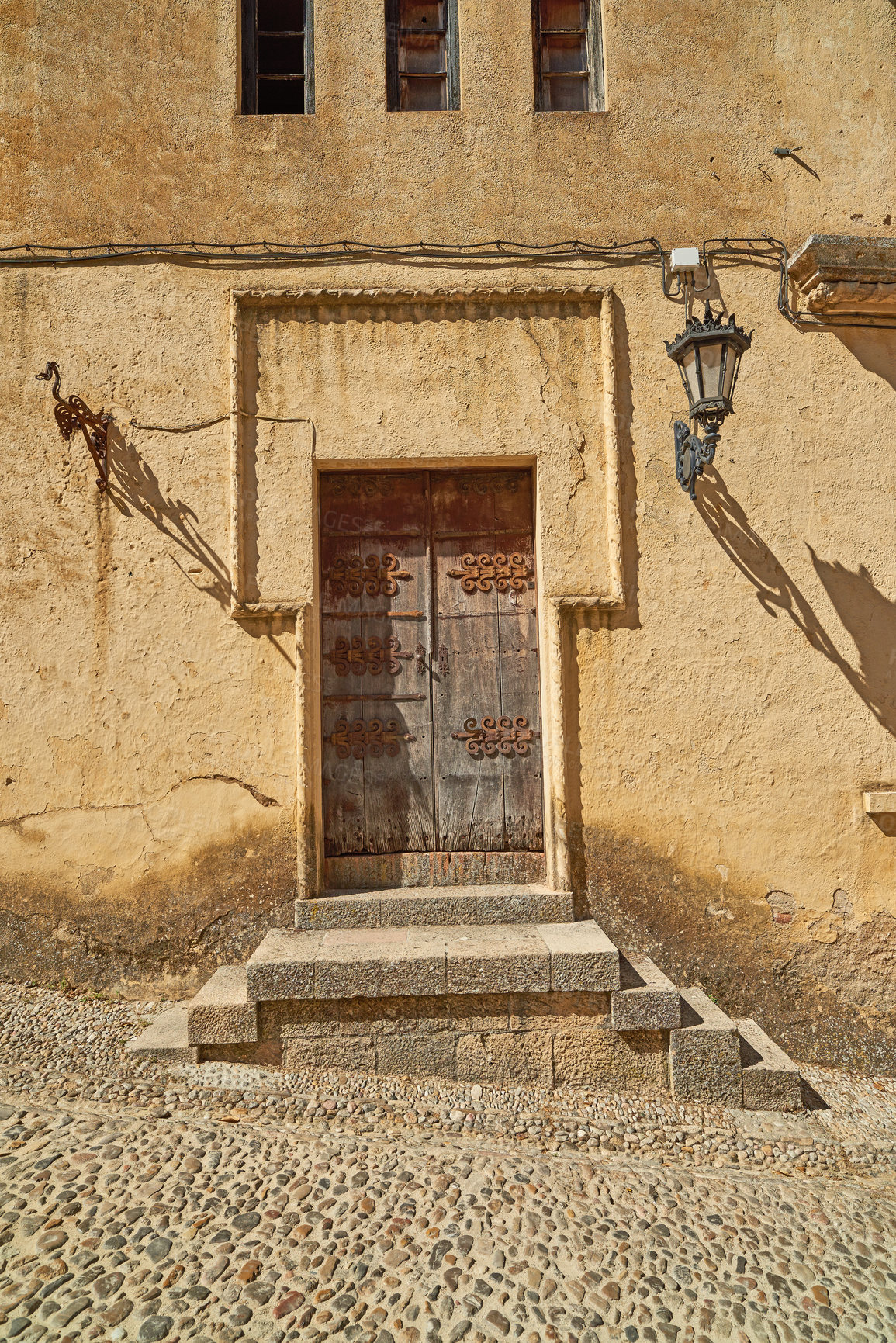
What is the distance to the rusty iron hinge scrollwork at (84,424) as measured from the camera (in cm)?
407

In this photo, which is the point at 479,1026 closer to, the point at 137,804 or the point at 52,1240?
the point at 52,1240

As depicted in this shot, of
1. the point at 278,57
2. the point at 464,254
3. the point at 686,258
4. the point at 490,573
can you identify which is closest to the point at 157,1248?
the point at 490,573

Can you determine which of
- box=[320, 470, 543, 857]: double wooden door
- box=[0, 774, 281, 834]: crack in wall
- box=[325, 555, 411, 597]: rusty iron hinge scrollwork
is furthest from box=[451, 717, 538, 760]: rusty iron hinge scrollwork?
box=[0, 774, 281, 834]: crack in wall

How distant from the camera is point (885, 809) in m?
4.18

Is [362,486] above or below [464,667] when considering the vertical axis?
above

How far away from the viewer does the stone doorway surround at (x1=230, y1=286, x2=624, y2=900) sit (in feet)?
13.9

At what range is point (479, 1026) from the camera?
11.8 feet

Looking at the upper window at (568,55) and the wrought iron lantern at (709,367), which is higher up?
the upper window at (568,55)

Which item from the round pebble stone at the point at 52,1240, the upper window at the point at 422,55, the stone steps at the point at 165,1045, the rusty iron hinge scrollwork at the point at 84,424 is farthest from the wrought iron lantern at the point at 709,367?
the round pebble stone at the point at 52,1240

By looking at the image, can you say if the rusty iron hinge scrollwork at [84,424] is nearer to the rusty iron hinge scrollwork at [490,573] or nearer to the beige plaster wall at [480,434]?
the beige plaster wall at [480,434]

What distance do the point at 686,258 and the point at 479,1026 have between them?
13.3 ft

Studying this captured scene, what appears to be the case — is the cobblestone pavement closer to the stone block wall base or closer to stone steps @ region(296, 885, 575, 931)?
the stone block wall base

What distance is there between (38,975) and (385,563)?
285cm

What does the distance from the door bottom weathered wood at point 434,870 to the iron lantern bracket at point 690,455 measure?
216 centimetres
